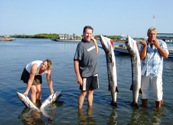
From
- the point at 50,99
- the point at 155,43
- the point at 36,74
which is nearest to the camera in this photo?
the point at 155,43

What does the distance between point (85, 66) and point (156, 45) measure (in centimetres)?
217

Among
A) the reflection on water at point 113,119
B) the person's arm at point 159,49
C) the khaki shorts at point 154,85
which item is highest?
the person's arm at point 159,49

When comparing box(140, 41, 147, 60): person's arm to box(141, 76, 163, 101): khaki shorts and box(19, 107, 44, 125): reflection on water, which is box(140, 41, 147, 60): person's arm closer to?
box(141, 76, 163, 101): khaki shorts

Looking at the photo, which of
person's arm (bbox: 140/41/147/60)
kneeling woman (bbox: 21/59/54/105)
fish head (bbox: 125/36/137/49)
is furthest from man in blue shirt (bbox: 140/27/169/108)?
kneeling woman (bbox: 21/59/54/105)

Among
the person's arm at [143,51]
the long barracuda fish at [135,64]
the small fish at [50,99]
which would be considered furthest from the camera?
the small fish at [50,99]

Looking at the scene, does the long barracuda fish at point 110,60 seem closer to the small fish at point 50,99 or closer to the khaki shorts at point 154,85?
the khaki shorts at point 154,85

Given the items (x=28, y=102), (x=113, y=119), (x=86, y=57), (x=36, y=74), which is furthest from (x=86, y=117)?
(x=36, y=74)

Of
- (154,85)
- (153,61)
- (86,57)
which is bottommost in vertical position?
(154,85)

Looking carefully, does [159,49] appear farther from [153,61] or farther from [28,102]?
[28,102]

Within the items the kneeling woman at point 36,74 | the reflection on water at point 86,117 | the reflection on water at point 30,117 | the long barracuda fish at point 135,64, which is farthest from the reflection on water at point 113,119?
the kneeling woman at point 36,74

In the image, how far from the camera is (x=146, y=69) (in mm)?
7812

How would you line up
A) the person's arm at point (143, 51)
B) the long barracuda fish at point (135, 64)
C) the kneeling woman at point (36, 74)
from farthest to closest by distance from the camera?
the kneeling woman at point (36, 74)
the long barracuda fish at point (135, 64)
the person's arm at point (143, 51)

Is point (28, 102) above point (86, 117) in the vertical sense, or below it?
above

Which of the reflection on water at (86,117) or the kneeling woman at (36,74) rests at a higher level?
the kneeling woman at (36,74)
